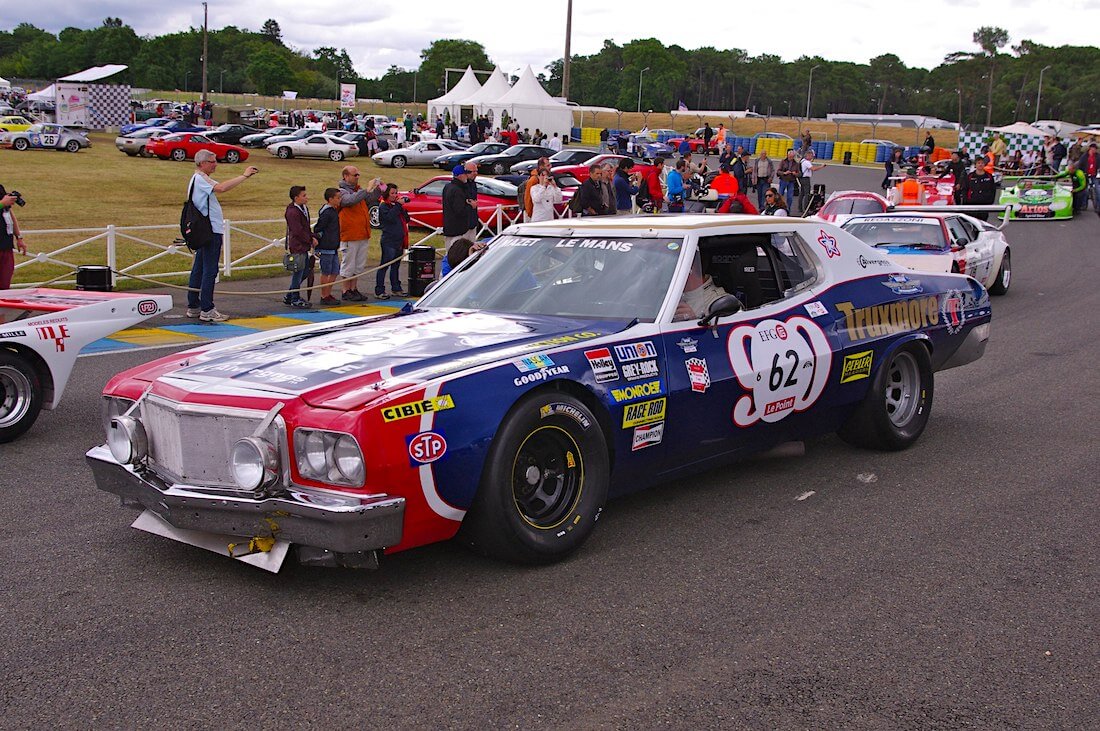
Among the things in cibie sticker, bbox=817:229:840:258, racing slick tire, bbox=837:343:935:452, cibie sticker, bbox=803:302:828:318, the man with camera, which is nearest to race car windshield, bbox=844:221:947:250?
racing slick tire, bbox=837:343:935:452

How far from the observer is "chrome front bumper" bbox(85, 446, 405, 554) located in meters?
3.97

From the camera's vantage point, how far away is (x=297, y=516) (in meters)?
4.02

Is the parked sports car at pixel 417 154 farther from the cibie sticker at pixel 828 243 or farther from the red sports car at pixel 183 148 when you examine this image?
the cibie sticker at pixel 828 243

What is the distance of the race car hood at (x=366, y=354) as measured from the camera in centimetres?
427

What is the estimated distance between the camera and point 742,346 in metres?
5.53

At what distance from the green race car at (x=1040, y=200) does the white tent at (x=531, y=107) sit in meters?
30.9

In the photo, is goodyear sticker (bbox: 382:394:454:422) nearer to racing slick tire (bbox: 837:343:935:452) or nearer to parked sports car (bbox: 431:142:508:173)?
racing slick tire (bbox: 837:343:935:452)

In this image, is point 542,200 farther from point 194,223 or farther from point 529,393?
point 529,393

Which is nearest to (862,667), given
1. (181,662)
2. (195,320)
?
(181,662)

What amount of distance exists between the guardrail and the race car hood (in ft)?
31.1

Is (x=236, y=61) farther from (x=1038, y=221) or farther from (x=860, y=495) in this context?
(x=860, y=495)

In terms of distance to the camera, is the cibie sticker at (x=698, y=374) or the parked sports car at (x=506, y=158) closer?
the cibie sticker at (x=698, y=374)

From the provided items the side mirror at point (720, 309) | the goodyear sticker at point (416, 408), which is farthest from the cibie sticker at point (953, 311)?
the goodyear sticker at point (416, 408)

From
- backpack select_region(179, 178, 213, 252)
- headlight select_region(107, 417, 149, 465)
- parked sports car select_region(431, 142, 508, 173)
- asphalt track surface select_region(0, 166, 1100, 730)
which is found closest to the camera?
asphalt track surface select_region(0, 166, 1100, 730)
